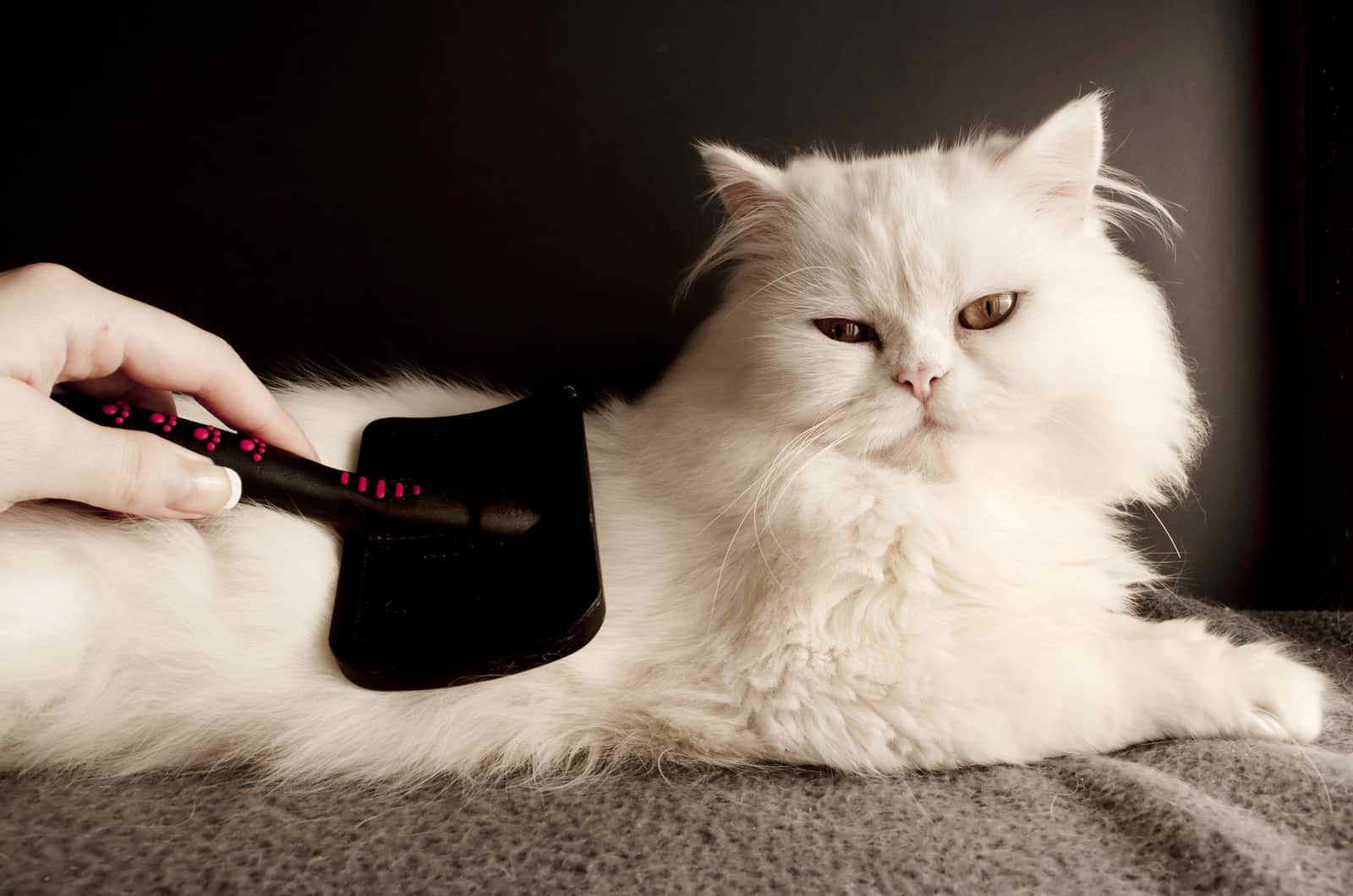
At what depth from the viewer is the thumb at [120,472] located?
2.48 feet

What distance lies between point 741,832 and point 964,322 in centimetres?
60

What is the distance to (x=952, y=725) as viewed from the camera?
2.76 ft

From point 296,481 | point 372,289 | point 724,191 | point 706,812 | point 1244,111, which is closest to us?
point 706,812

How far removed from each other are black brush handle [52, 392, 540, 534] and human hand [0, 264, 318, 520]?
0.9 inches

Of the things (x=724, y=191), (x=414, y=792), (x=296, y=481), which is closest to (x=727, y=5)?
(x=724, y=191)

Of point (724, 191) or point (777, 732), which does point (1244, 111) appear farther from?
point (777, 732)

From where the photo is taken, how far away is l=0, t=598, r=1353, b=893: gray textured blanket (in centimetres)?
65

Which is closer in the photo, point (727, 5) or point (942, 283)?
point (942, 283)

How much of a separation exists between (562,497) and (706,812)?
0.38 meters

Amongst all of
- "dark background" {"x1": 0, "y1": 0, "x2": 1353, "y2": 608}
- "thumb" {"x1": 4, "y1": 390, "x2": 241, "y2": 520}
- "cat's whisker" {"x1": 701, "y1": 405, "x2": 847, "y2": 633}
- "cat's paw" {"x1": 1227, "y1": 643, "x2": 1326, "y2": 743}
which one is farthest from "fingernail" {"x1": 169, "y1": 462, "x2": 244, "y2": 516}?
"cat's paw" {"x1": 1227, "y1": 643, "x2": 1326, "y2": 743}

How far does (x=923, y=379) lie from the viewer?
908 millimetres

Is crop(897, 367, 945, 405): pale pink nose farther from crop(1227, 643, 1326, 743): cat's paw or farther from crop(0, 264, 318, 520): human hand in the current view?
crop(0, 264, 318, 520): human hand

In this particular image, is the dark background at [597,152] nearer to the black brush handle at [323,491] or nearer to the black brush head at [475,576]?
the black brush head at [475,576]

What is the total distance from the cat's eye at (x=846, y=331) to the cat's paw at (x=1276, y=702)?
1.74ft
